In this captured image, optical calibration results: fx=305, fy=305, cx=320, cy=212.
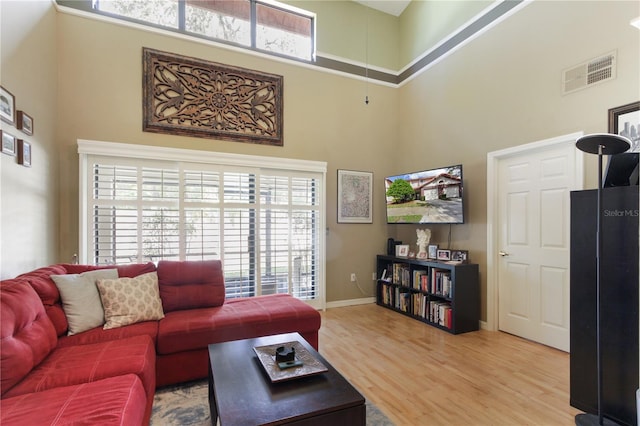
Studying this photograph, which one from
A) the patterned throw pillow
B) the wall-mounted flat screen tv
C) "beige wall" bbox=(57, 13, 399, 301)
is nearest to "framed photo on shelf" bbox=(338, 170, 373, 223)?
"beige wall" bbox=(57, 13, 399, 301)

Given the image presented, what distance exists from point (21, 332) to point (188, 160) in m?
2.50

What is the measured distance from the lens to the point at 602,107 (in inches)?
106

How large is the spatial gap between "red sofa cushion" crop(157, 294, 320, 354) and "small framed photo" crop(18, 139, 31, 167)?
1.77m

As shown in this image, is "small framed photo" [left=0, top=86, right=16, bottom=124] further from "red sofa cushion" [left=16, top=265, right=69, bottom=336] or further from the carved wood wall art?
the carved wood wall art

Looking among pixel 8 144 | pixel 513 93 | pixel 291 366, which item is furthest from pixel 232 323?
pixel 513 93

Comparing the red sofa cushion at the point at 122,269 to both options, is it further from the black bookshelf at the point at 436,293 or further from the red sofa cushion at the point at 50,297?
the black bookshelf at the point at 436,293

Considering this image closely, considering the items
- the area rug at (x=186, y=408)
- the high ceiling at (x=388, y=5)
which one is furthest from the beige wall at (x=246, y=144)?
the area rug at (x=186, y=408)

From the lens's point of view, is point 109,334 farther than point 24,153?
No

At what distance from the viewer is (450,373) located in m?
2.60

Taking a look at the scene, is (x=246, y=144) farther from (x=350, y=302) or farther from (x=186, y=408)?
(x=186, y=408)

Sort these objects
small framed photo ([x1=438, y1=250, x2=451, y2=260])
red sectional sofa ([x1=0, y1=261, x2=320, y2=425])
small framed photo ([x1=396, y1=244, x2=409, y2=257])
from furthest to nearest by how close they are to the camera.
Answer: small framed photo ([x1=396, y1=244, x2=409, y2=257])
small framed photo ([x1=438, y1=250, x2=451, y2=260])
red sectional sofa ([x1=0, y1=261, x2=320, y2=425])

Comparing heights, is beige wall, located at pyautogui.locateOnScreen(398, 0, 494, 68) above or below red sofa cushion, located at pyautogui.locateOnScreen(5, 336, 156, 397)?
above

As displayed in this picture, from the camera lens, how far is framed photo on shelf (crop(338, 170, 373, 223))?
15.8 feet

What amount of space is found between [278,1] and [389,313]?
488cm
